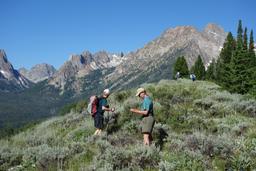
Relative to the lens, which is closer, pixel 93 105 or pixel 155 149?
pixel 155 149

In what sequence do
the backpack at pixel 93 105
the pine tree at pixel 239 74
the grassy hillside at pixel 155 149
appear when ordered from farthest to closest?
the pine tree at pixel 239 74 < the backpack at pixel 93 105 < the grassy hillside at pixel 155 149

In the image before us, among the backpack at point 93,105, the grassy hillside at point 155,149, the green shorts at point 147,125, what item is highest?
the backpack at point 93,105

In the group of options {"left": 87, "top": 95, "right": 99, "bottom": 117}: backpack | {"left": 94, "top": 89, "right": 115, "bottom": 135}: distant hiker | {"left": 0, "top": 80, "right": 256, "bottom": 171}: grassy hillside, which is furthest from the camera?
{"left": 87, "top": 95, "right": 99, "bottom": 117}: backpack

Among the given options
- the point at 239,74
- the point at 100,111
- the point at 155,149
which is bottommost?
the point at 155,149

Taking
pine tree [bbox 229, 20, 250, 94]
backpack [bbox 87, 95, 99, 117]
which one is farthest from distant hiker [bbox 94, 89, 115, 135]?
pine tree [bbox 229, 20, 250, 94]

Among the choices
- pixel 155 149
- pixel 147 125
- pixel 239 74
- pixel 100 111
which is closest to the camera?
pixel 155 149

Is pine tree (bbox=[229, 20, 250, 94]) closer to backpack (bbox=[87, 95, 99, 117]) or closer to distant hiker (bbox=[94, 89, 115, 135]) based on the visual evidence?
distant hiker (bbox=[94, 89, 115, 135])

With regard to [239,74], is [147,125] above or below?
below

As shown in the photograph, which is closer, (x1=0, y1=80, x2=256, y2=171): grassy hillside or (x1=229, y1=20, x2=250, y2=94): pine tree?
(x1=0, y1=80, x2=256, y2=171): grassy hillside

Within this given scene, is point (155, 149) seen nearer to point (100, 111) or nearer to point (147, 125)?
point (147, 125)

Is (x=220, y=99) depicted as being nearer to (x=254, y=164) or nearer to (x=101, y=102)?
(x=101, y=102)

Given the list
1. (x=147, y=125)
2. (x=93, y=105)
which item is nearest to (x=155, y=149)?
(x=147, y=125)

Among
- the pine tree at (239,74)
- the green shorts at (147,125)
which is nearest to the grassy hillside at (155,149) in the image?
the green shorts at (147,125)

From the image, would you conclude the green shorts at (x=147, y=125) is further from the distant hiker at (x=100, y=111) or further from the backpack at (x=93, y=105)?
the backpack at (x=93, y=105)
